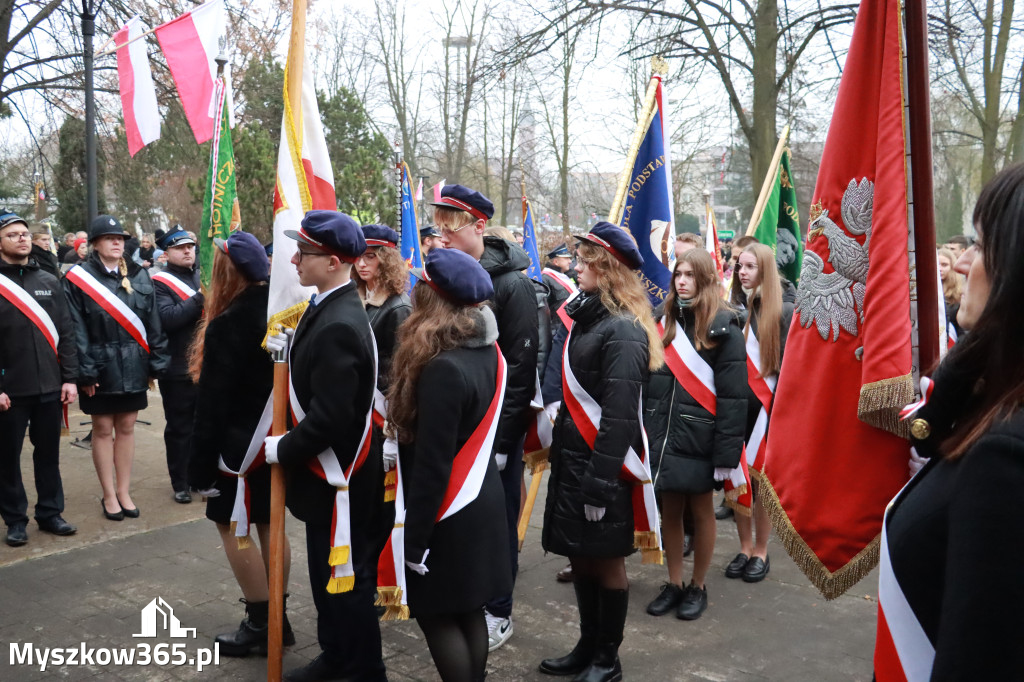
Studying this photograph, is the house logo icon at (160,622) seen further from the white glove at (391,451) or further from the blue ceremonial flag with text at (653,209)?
the blue ceremonial flag with text at (653,209)

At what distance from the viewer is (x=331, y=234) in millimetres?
3537

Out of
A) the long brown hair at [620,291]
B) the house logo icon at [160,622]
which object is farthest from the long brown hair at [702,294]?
the house logo icon at [160,622]

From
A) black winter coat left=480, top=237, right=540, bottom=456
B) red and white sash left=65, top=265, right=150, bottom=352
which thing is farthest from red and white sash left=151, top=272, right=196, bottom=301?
black winter coat left=480, top=237, right=540, bottom=456

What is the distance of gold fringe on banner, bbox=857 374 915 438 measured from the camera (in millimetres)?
2383

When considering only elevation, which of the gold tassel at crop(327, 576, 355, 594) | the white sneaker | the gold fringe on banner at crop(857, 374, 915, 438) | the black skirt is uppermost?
the gold fringe on banner at crop(857, 374, 915, 438)

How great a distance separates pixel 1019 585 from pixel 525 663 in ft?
10.9

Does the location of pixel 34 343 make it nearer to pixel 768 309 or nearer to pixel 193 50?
pixel 193 50

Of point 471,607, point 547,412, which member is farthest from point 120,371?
point 471,607

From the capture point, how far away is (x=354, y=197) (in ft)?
65.1

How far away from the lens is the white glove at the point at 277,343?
140 inches

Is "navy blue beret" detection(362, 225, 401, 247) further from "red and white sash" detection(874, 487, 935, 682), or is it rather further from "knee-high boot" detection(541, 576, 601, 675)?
"red and white sash" detection(874, 487, 935, 682)

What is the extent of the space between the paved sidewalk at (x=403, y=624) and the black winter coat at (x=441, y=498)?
3.79ft

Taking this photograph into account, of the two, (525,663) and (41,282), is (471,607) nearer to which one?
(525,663)

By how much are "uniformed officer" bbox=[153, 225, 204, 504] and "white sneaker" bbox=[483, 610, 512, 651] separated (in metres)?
3.53
